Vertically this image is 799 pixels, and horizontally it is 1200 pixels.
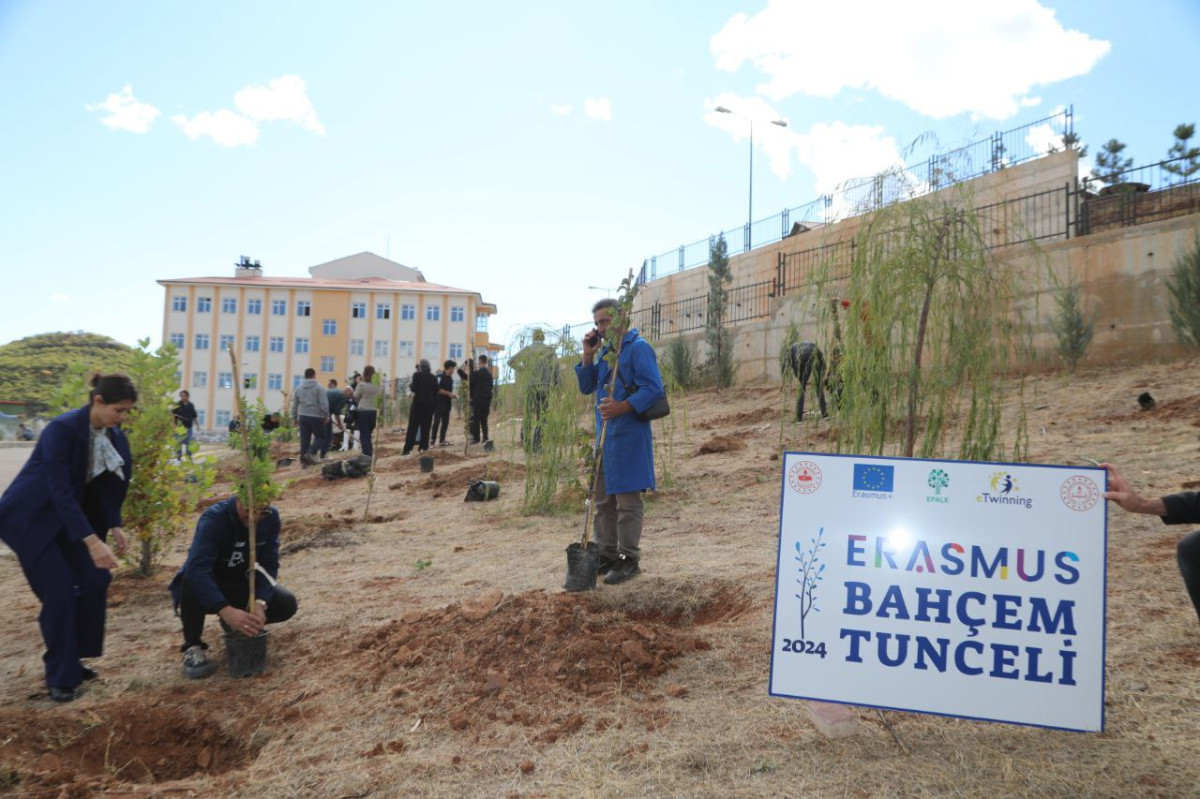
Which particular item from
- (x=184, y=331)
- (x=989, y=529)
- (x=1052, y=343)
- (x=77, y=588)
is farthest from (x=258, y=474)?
(x=184, y=331)

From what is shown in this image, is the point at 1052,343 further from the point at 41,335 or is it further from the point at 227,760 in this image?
the point at 41,335

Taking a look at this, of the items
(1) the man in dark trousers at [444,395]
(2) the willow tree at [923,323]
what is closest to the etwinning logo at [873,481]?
(2) the willow tree at [923,323]

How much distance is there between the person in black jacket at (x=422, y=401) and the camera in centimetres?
1360

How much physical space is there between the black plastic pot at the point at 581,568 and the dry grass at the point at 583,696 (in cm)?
13

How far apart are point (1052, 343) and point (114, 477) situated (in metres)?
11.6

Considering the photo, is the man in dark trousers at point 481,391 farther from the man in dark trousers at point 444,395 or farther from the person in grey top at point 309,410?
the person in grey top at point 309,410

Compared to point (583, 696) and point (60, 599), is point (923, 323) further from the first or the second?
point (60, 599)

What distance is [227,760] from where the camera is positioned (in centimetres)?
321

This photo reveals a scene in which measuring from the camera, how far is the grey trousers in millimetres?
4906

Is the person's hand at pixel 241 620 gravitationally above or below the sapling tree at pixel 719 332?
below

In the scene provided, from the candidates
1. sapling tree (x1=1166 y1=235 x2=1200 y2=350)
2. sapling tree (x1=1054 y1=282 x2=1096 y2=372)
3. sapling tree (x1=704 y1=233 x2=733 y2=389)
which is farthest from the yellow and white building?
sapling tree (x1=1166 y1=235 x2=1200 y2=350)

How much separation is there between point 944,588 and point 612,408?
244 centimetres

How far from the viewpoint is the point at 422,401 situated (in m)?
13.9

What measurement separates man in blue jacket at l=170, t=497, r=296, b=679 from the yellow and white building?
5578 cm
